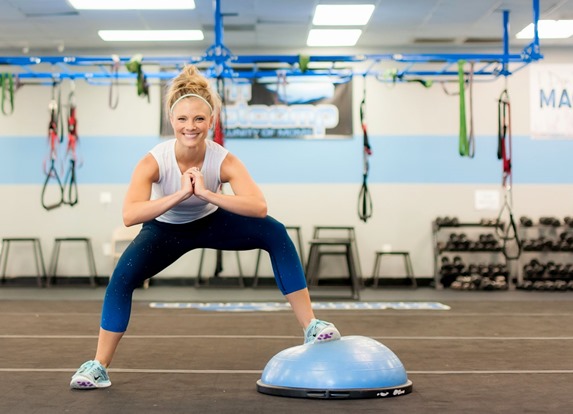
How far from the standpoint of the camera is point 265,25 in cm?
795

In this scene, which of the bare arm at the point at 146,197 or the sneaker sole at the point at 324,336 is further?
the sneaker sole at the point at 324,336

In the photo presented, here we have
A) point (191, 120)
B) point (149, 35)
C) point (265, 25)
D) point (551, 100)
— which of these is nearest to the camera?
point (191, 120)

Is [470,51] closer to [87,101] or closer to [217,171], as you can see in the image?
[87,101]

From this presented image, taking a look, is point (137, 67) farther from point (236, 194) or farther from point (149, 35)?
point (236, 194)

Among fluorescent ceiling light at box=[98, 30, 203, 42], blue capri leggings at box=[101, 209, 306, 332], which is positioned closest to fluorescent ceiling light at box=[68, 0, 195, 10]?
fluorescent ceiling light at box=[98, 30, 203, 42]

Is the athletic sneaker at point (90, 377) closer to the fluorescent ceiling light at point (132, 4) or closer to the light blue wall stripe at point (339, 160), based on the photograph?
the fluorescent ceiling light at point (132, 4)

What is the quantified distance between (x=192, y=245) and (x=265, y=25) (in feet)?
17.6

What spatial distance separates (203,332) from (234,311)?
53.9 inches

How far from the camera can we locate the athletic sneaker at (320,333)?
290 cm

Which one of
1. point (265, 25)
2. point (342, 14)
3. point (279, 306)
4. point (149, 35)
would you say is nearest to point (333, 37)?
point (265, 25)

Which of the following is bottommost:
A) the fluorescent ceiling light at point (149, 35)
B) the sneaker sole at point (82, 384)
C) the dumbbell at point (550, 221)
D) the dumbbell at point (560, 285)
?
the dumbbell at point (560, 285)

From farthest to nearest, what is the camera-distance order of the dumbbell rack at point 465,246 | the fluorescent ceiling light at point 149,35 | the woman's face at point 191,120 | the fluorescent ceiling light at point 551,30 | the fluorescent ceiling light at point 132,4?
1. the dumbbell rack at point 465,246
2. the fluorescent ceiling light at point 149,35
3. the fluorescent ceiling light at point 551,30
4. the fluorescent ceiling light at point 132,4
5. the woman's face at point 191,120

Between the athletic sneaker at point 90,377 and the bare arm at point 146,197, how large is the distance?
58cm

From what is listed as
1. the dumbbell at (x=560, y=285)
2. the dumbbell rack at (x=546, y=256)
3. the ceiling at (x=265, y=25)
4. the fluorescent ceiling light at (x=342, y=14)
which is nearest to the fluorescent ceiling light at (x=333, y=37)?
the ceiling at (x=265, y=25)
